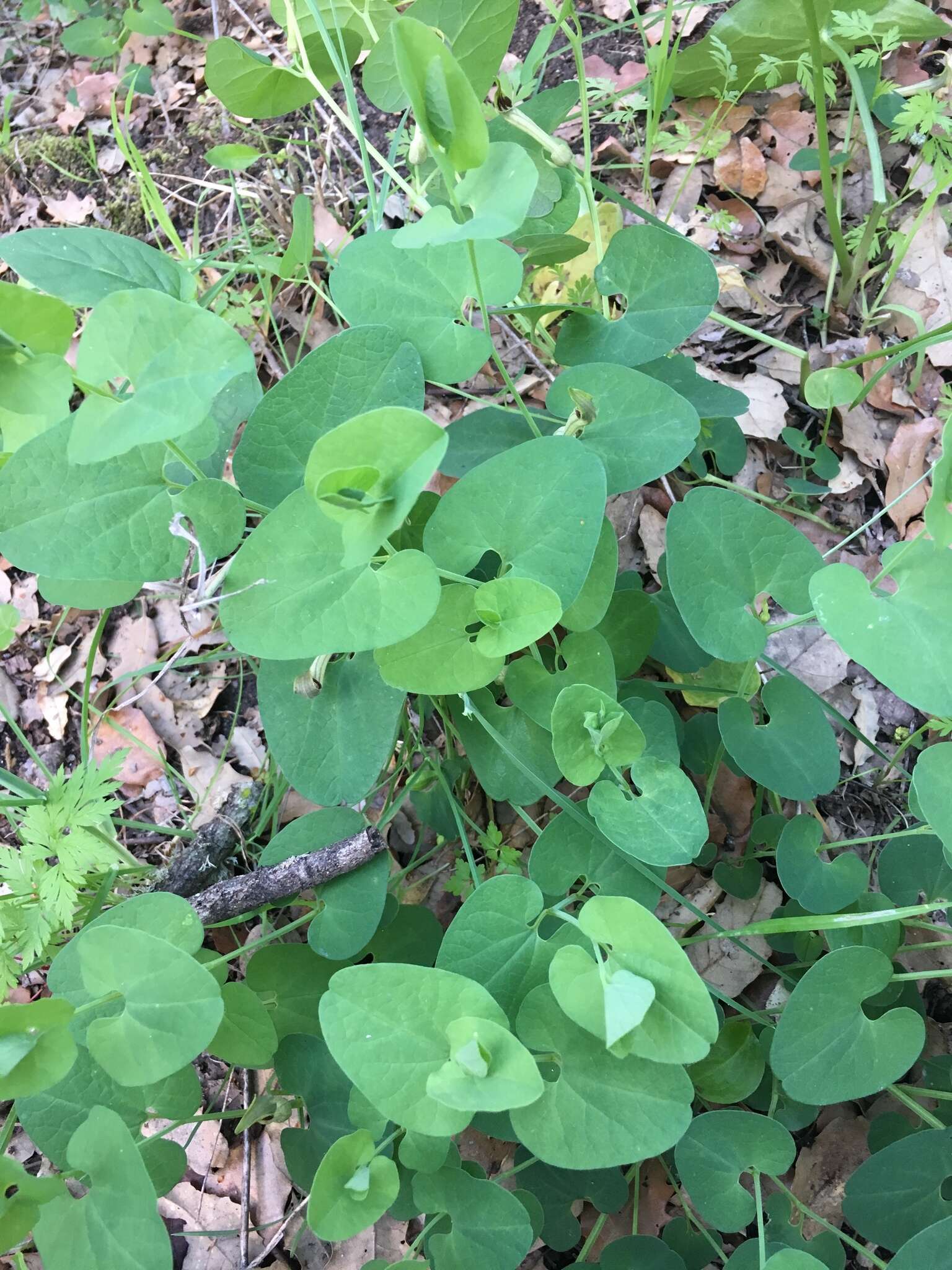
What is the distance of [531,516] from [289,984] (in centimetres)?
92

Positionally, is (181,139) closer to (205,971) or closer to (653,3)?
(653,3)

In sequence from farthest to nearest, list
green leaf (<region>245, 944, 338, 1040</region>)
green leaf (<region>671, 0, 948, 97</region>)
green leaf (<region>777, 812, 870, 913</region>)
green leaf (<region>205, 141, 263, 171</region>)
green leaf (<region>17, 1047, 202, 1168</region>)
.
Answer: green leaf (<region>671, 0, 948, 97</region>) < green leaf (<region>205, 141, 263, 171</region>) < green leaf (<region>245, 944, 338, 1040</region>) < green leaf (<region>777, 812, 870, 913</region>) < green leaf (<region>17, 1047, 202, 1168</region>)

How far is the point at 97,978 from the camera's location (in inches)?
41.5

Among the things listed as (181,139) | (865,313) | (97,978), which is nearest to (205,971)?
(97,978)

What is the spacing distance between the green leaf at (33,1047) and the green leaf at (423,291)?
1.03 metres

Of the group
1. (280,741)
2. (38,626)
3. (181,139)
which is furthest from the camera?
(181,139)

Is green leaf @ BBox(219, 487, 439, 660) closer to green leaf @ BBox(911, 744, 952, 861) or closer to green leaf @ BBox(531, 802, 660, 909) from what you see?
green leaf @ BBox(531, 802, 660, 909)

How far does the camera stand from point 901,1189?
1213 millimetres

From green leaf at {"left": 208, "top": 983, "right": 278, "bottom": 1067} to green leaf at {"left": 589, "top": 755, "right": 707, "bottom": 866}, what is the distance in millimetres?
615

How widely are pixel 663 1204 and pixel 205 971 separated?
1.09 meters

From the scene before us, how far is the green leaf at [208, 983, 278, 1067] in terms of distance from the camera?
1223 millimetres

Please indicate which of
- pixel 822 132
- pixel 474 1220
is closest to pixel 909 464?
pixel 822 132

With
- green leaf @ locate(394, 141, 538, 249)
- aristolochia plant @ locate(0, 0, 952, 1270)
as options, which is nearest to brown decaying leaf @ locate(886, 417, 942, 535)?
aristolochia plant @ locate(0, 0, 952, 1270)

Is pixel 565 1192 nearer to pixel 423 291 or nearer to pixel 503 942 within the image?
pixel 503 942
